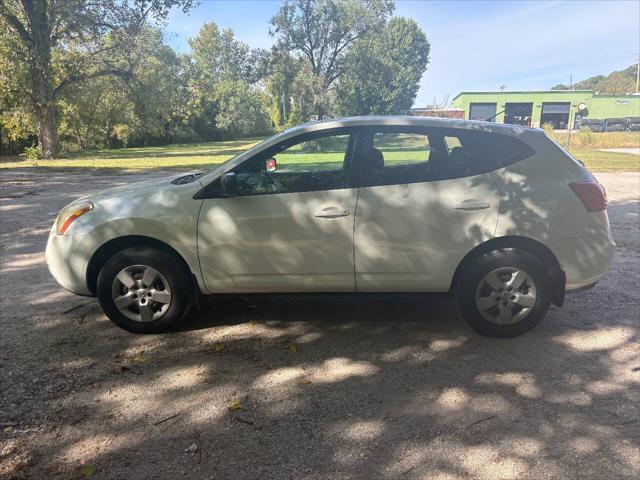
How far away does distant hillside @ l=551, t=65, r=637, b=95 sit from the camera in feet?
319

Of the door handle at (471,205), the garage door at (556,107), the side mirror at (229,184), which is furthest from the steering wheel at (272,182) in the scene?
the garage door at (556,107)

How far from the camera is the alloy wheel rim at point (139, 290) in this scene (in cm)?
387

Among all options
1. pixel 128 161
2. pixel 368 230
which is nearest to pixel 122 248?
pixel 368 230

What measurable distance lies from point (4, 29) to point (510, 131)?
25.9 metres

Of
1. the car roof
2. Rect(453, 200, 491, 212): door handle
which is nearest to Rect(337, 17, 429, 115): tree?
the car roof

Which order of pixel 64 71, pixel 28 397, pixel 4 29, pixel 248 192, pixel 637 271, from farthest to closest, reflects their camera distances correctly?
pixel 64 71
pixel 4 29
pixel 637 271
pixel 248 192
pixel 28 397

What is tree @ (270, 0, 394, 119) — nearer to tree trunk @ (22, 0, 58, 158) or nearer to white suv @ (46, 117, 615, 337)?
tree trunk @ (22, 0, 58, 158)

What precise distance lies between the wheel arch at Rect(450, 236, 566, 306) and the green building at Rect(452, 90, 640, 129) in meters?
57.4

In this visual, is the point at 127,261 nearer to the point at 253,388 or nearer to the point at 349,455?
the point at 253,388

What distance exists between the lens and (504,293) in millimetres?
3791

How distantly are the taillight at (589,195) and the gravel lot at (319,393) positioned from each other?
3.54 feet

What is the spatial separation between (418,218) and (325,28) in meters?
44.3

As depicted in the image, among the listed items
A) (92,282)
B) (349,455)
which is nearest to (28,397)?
(92,282)

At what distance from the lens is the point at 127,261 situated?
12.6 ft
